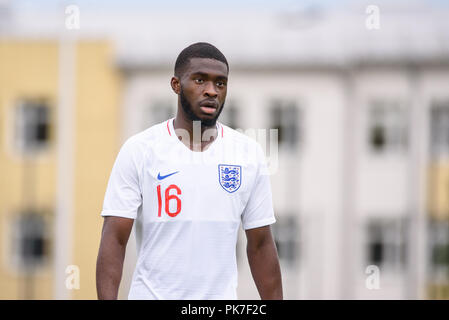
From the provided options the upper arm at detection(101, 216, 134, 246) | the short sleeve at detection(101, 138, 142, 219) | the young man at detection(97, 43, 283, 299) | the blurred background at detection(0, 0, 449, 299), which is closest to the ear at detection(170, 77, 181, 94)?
the young man at detection(97, 43, 283, 299)

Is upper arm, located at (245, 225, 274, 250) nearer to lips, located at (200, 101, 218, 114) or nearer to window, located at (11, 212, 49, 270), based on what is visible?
lips, located at (200, 101, 218, 114)

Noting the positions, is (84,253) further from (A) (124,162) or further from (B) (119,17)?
(A) (124,162)

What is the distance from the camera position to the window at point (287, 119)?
78.7 feet

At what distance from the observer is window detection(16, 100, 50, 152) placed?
24.5 meters

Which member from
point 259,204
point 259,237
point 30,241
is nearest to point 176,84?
point 259,204

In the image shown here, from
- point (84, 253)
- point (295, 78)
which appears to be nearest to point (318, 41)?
point (295, 78)

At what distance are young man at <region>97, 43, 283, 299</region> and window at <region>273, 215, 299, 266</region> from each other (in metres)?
20.2

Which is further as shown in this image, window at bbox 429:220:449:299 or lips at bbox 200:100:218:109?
window at bbox 429:220:449:299

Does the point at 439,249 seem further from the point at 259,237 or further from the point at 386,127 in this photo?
the point at 259,237

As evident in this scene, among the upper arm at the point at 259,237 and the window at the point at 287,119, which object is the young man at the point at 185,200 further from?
the window at the point at 287,119

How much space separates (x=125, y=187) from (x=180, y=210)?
25 centimetres

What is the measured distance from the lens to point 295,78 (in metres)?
23.9

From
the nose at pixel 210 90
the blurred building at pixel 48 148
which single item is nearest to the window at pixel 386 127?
the blurred building at pixel 48 148

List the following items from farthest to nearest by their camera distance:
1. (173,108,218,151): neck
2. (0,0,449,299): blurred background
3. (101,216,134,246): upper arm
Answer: (0,0,449,299): blurred background < (173,108,218,151): neck < (101,216,134,246): upper arm
